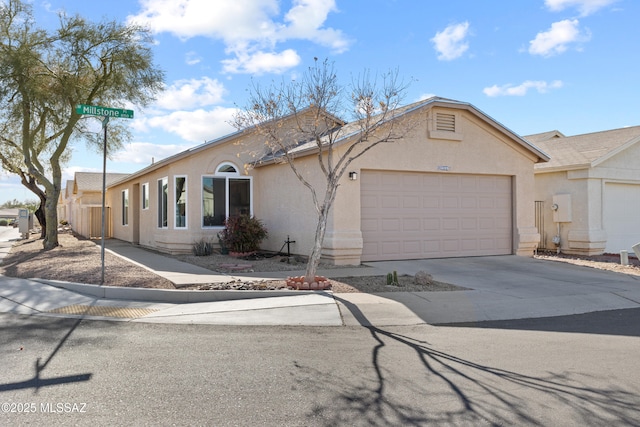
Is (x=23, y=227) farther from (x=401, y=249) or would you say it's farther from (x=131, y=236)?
(x=401, y=249)

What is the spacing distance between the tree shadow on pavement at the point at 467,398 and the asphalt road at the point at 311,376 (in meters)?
0.02

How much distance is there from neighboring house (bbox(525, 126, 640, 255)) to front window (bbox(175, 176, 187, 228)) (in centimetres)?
1241

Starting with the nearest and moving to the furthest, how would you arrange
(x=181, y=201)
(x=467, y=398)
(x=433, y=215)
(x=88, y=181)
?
(x=467, y=398)
(x=433, y=215)
(x=181, y=201)
(x=88, y=181)

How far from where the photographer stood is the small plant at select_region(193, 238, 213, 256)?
629 inches

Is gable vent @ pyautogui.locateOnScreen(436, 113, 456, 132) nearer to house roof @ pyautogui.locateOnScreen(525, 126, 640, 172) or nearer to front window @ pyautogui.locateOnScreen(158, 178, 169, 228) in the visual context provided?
house roof @ pyautogui.locateOnScreen(525, 126, 640, 172)

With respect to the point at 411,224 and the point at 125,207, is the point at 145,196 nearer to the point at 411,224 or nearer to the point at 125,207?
the point at 125,207

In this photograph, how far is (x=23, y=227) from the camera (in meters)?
28.8

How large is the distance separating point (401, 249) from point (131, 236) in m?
13.2

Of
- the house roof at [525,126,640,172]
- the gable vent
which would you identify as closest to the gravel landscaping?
the house roof at [525,126,640,172]

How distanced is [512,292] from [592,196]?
9.23m

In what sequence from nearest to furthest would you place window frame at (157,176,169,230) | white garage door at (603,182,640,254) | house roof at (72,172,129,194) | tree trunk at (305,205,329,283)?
tree trunk at (305,205,329,283) → window frame at (157,176,169,230) → white garage door at (603,182,640,254) → house roof at (72,172,129,194)

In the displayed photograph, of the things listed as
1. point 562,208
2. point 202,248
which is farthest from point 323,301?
point 562,208

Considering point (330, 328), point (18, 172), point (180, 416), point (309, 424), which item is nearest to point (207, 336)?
point (330, 328)

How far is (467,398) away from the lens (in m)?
4.79
